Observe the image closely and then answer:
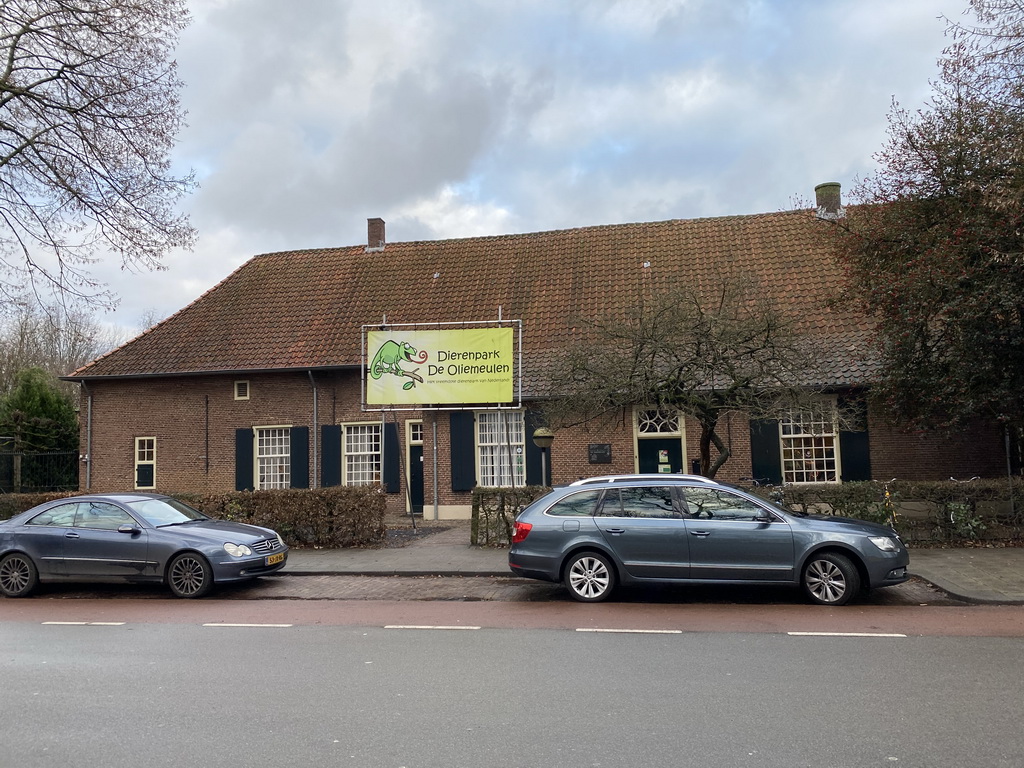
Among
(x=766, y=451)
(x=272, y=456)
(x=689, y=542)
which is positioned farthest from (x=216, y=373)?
(x=689, y=542)

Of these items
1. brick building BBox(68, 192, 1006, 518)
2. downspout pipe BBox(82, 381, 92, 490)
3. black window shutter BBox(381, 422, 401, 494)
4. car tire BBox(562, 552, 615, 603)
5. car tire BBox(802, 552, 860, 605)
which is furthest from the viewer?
downspout pipe BBox(82, 381, 92, 490)

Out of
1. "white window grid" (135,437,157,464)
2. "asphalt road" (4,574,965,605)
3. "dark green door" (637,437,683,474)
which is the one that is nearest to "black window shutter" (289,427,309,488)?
A: "white window grid" (135,437,157,464)

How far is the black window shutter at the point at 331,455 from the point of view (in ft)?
70.1

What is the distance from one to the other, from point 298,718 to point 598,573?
16.5 ft

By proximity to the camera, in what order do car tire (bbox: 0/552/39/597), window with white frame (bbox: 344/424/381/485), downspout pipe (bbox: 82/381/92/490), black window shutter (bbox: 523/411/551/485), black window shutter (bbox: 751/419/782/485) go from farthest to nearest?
downspout pipe (bbox: 82/381/92/490) → window with white frame (bbox: 344/424/381/485) → black window shutter (bbox: 523/411/551/485) → black window shutter (bbox: 751/419/782/485) → car tire (bbox: 0/552/39/597)

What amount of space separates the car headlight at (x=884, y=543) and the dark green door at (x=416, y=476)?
13881mm

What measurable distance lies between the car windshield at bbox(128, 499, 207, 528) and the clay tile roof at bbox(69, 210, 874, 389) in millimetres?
9257

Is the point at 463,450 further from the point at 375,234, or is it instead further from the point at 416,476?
the point at 375,234

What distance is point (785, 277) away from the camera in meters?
21.1

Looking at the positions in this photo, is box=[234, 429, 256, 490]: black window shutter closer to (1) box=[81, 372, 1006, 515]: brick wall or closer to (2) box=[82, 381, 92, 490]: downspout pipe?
(1) box=[81, 372, 1006, 515]: brick wall

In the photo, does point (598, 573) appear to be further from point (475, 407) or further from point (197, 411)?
point (197, 411)

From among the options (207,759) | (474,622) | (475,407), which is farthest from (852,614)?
(475,407)

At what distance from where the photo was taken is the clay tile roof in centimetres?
2136

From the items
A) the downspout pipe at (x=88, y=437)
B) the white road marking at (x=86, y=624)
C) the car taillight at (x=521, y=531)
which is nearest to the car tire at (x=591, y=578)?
the car taillight at (x=521, y=531)
